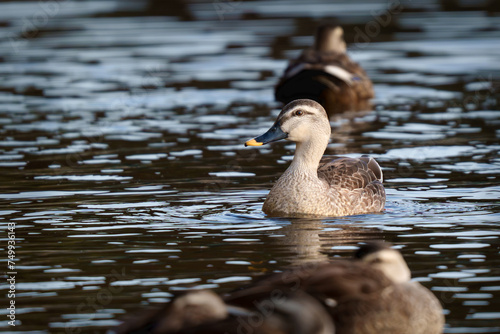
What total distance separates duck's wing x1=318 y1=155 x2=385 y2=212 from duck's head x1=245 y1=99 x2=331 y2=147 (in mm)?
609

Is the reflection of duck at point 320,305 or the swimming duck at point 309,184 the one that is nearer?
the reflection of duck at point 320,305

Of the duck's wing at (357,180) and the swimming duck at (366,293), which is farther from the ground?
the duck's wing at (357,180)

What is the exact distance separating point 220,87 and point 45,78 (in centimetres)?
389

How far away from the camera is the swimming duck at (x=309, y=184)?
36.4 ft

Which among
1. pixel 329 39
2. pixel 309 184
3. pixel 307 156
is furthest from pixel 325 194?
A: pixel 329 39

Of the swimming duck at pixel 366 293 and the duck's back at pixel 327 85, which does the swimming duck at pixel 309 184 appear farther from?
the duck's back at pixel 327 85

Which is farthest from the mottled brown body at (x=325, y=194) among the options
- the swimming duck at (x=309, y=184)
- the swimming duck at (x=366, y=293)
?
the swimming duck at (x=366, y=293)

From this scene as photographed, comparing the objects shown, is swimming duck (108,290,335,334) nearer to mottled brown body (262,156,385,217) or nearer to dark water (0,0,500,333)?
dark water (0,0,500,333)

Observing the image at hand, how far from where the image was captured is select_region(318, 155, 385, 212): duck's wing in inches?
445

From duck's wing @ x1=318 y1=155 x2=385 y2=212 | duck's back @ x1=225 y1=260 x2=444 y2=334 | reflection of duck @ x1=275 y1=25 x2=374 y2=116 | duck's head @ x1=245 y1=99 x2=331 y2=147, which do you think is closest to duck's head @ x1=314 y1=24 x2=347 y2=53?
reflection of duck @ x1=275 y1=25 x2=374 y2=116

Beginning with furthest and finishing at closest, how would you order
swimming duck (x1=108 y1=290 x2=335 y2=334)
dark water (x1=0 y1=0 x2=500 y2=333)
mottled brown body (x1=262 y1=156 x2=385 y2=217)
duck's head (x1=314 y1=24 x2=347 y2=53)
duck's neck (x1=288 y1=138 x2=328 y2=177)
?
duck's head (x1=314 y1=24 x2=347 y2=53) < duck's neck (x1=288 y1=138 x2=328 y2=177) < mottled brown body (x1=262 y1=156 x2=385 y2=217) < dark water (x1=0 y1=0 x2=500 y2=333) < swimming duck (x1=108 y1=290 x2=335 y2=334)

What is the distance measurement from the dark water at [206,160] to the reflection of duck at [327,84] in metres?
0.41

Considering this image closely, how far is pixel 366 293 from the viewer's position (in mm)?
6727

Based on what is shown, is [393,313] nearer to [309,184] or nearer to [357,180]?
[309,184]
